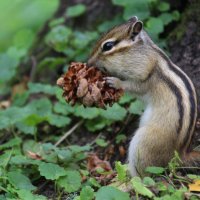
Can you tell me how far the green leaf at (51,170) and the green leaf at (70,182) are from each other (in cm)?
4

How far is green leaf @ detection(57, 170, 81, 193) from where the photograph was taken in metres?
4.12

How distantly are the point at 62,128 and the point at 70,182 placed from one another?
48.3 inches

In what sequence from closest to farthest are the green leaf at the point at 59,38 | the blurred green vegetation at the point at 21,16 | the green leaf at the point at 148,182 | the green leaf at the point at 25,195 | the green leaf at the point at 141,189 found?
1. the green leaf at the point at 141,189
2. the green leaf at the point at 148,182
3. the green leaf at the point at 25,195
4. the green leaf at the point at 59,38
5. the blurred green vegetation at the point at 21,16

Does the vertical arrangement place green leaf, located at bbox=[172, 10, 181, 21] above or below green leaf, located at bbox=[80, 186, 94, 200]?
below

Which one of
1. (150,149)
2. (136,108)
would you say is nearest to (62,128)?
(136,108)

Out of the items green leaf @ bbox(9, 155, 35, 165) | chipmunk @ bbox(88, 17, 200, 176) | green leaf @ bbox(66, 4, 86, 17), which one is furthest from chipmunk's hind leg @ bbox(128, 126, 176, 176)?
green leaf @ bbox(66, 4, 86, 17)

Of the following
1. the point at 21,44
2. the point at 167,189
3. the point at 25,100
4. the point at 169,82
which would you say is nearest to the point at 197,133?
the point at 169,82

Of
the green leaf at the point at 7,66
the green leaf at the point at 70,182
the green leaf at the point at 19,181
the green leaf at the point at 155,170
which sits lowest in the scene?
the green leaf at the point at 155,170

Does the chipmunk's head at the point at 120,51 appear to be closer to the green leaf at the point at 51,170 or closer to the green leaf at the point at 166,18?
the green leaf at the point at 51,170

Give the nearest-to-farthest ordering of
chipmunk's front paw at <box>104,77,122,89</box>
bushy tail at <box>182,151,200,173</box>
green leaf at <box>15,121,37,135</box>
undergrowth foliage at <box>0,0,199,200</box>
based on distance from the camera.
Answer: undergrowth foliage at <box>0,0,199,200</box> < bushy tail at <box>182,151,200,173</box> < chipmunk's front paw at <box>104,77,122,89</box> < green leaf at <box>15,121,37,135</box>

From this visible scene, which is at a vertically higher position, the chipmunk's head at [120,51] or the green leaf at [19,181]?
the chipmunk's head at [120,51]

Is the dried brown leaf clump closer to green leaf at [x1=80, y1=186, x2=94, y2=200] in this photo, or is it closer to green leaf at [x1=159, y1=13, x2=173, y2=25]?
green leaf at [x1=80, y1=186, x2=94, y2=200]

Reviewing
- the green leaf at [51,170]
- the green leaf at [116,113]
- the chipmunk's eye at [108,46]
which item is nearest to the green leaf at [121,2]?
the green leaf at [116,113]

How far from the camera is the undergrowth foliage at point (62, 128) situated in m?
3.94
